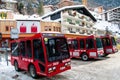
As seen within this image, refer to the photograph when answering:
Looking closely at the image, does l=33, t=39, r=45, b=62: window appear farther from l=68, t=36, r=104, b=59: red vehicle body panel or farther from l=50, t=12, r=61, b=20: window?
l=50, t=12, r=61, b=20: window

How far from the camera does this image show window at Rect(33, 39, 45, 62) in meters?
11.7

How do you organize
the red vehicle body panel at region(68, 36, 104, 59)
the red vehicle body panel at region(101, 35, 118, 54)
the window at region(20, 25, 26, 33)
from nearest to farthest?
the red vehicle body panel at region(68, 36, 104, 59)
the red vehicle body panel at region(101, 35, 118, 54)
the window at region(20, 25, 26, 33)

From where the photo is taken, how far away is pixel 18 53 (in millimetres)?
14852

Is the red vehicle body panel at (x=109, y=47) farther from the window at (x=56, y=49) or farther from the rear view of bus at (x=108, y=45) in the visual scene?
the window at (x=56, y=49)

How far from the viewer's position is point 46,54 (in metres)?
11.5

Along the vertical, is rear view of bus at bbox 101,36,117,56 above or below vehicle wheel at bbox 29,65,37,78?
above

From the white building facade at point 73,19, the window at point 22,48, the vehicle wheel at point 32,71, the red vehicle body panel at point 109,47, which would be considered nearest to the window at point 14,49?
the window at point 22,48

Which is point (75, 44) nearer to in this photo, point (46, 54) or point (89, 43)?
point (89, 43)

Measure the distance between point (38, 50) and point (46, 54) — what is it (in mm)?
716

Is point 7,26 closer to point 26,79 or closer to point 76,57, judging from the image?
point 76,57

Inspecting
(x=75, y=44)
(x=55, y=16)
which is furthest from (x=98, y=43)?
(x=55, y=16)

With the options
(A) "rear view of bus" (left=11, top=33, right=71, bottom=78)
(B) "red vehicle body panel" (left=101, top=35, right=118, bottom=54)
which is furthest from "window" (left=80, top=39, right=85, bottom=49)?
(A) "rear view of bus" (left=11, top=33, right=71, bottom=78)

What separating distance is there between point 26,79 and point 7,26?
87.9ft

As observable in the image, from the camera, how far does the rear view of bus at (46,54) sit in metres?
11.6
